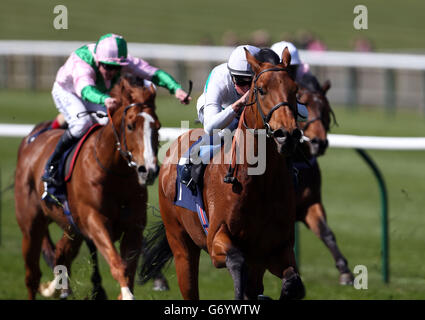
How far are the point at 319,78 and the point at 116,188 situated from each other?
12.2 metres

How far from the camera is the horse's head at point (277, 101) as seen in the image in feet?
12.8

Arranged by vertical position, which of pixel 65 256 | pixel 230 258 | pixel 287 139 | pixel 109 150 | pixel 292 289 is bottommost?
pixel 65 256

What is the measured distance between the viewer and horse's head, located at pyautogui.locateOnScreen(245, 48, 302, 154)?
12.8 feet

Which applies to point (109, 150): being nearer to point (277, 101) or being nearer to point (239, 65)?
point (239, 65)

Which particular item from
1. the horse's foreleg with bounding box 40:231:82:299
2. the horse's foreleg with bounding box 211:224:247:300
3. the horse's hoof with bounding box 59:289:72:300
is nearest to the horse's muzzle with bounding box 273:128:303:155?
the horse's foreleg with bounding box 211:224:247:300

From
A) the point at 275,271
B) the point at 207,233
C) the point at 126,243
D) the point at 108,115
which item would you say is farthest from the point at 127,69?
the point at 275,271

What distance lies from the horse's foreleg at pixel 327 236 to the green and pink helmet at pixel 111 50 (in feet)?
5.80

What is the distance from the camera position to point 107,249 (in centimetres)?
562

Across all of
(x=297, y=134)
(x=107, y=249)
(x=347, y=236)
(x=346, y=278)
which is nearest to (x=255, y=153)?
(x=297, y=134)

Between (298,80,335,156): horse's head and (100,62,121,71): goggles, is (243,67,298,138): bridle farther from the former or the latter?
(298,80,335,156): horse's head

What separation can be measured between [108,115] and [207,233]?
1.55 meters

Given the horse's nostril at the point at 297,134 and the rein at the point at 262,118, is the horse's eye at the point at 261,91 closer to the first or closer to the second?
the rein at the point at 262,118

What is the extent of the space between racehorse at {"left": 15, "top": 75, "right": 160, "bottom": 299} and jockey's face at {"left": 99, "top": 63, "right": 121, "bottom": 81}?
14.8 inches
